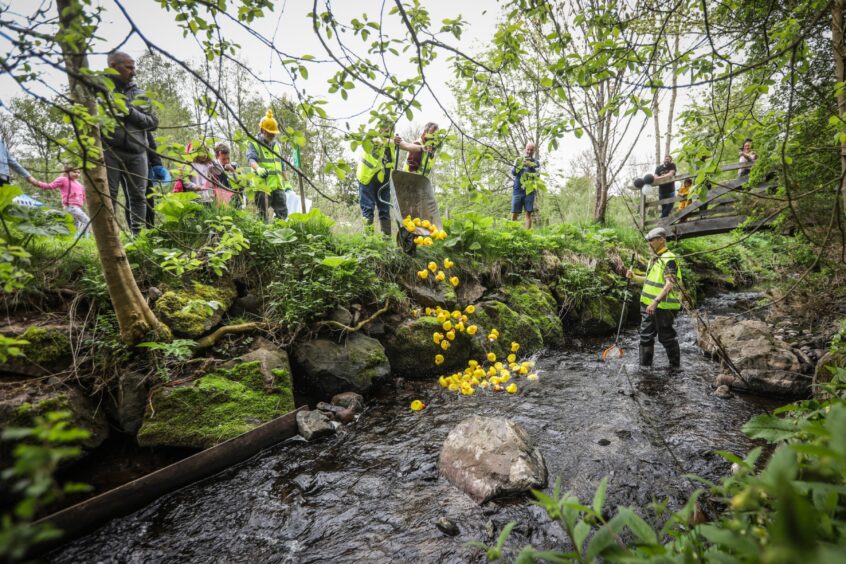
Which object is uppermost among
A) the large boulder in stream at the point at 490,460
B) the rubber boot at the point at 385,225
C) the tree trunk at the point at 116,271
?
the rubber boot at the point at 385,225

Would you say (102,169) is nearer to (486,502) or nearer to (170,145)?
(170,145)

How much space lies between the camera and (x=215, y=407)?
3.03 metres

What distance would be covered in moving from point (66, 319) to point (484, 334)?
4.62 meters

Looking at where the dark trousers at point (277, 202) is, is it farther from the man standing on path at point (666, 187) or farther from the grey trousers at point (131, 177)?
the man standing on path at point (666, 187)

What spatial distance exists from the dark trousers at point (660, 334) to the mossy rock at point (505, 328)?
1.47m

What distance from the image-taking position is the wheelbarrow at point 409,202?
5.07m

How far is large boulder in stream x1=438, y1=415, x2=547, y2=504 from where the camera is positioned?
2.48 metres

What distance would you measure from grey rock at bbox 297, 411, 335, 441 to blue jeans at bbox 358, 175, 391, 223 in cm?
344

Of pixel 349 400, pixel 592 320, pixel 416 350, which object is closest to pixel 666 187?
pixel 592 320

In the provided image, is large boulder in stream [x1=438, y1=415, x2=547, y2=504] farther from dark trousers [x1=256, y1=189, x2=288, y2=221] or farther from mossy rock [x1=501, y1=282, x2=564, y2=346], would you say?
dark trousers [x1=256, y1=189, x2=288, y2=221]

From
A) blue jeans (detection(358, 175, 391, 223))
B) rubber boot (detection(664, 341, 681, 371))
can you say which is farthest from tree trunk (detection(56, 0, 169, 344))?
rubber boot (detection(664, 341, 681, 371))

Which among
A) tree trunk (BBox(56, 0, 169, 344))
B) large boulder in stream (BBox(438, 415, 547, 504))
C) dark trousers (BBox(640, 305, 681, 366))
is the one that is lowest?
large boulder in stream (BBox(438, 415, 547, 504))

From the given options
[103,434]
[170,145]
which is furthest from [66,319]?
[170,145]

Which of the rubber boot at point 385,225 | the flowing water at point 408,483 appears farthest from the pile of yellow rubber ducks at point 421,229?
the flowing water at point 408,483
